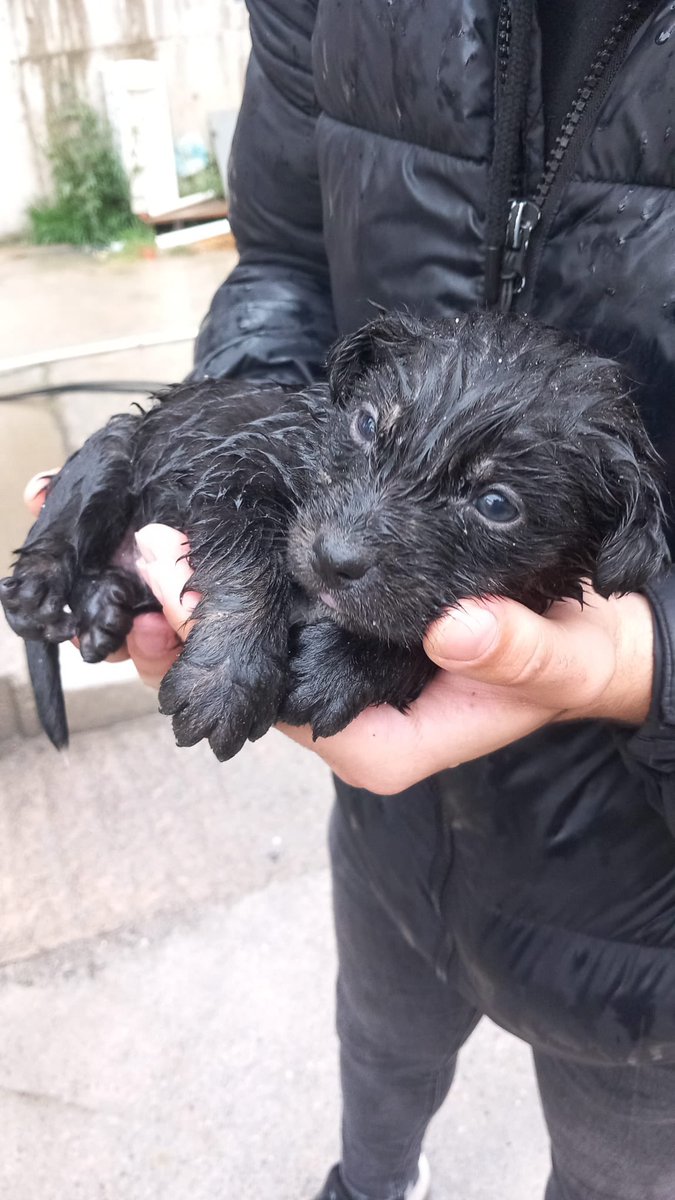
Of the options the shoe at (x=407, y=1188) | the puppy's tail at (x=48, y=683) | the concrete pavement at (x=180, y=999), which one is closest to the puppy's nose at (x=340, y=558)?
the puppy's tail at (x=48, y=683)

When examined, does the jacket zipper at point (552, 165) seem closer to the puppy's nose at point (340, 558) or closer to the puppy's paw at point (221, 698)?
the puppy's nose at point (340, 558)

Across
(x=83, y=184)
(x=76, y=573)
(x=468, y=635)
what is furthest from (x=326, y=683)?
(x=83, y=184)

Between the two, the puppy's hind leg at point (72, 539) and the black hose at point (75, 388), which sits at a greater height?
the puppy's hind leg at point (72, 539)

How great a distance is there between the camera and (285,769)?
373 centimetres

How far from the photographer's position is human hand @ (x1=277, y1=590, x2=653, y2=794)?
1.25 meters

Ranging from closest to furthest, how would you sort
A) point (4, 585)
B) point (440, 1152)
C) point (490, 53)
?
point (490, 53) → point (4, 585) → point (440, 1152)

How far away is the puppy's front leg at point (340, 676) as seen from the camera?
5.15ft

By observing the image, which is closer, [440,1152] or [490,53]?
[490,53]

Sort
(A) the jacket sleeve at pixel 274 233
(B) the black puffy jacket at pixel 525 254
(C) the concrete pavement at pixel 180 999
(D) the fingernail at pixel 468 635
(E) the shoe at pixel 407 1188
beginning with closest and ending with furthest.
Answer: (D) the fingernail at pixel 468 635 < (B) the black puffy jacket at pixel 525 254 < (A) the jacket sleeve at pixel 274 233 < (E) the shoe at pixel 407 1188 < (C) the concrete pavement at pixel 180 999

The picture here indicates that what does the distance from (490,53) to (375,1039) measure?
1.83m

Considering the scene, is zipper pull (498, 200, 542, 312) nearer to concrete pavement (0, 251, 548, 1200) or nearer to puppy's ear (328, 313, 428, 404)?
puppy's ear (328, 313, 428, 404)

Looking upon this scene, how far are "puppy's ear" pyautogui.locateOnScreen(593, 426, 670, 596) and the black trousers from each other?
22.2 inches

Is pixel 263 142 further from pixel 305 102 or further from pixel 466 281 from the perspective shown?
pixel 466 281

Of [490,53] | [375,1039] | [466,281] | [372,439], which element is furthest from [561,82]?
[375,1039]
